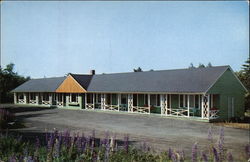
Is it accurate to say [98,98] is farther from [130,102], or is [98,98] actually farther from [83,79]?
[130,102]

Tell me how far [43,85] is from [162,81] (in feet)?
84.0

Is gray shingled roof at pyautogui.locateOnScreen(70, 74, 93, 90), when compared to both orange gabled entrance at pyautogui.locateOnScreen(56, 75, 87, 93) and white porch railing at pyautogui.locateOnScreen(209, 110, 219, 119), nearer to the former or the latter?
orange gabled entrance at pyautogui.locateOnScreen(56, 75, 87, 93)

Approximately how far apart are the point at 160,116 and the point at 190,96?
136 inches

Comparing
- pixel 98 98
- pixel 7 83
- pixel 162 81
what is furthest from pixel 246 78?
pixel 7 83

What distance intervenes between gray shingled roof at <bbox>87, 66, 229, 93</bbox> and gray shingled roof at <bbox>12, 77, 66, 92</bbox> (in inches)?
332

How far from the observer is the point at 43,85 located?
158ft

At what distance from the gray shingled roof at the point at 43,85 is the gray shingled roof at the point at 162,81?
8.42 meters

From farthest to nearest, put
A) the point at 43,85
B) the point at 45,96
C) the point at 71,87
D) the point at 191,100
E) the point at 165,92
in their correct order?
1. the point at 43,85
2. the point at 45,96
3. the point at 71,87
4. the point at 165,92
5. the point at 191,100

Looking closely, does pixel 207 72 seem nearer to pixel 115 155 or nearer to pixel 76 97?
pixel 76 97

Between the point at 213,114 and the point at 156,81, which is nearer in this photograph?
the point at 213,114

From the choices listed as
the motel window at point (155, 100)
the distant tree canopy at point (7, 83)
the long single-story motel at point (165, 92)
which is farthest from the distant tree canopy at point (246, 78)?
the distant tree canopy at point (7, 83)

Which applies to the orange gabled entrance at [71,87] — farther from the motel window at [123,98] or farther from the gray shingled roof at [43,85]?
the motel window at [123,98]

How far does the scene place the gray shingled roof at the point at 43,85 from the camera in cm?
4447

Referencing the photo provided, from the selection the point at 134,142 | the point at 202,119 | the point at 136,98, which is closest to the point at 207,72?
the point at 202,119
